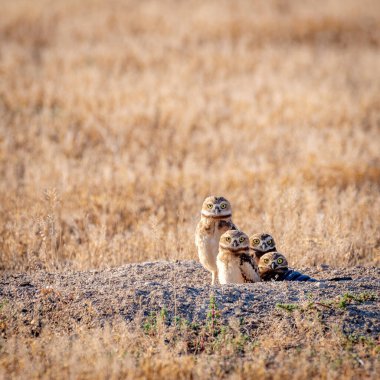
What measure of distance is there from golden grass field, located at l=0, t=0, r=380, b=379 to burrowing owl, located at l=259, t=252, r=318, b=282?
1079 millimetres

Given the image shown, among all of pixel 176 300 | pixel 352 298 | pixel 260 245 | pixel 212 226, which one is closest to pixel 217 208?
pixel 212 226

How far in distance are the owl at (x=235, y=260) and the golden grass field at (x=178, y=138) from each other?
0.88 metres

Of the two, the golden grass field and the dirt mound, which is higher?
the golden grass field

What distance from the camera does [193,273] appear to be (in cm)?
728

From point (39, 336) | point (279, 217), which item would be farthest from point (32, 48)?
point (39, 336)

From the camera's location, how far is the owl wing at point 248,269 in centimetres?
655

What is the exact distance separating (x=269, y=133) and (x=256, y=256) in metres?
7.46

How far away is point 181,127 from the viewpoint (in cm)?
1469

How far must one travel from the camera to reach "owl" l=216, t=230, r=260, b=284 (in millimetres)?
6445

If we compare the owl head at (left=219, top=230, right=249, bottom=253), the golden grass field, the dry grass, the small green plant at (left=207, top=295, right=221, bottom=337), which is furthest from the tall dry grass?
the dry grass

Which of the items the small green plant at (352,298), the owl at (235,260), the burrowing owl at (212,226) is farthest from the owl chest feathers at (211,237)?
the small green plant at (352,298)

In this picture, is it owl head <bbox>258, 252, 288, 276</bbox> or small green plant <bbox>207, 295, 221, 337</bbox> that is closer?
small green plant <bbox>207, 295, 221, 337</bbox>

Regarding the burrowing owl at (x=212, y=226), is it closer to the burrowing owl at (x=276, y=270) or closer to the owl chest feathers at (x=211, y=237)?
the owl chest feathers at (x=211, y=237)

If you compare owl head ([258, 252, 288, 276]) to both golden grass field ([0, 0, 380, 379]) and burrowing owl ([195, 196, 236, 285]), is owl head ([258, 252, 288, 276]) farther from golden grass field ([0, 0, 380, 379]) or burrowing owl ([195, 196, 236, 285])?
golden grass field ([0, 0, 380, 379])
